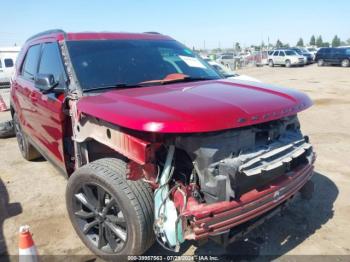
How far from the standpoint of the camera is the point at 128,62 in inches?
152

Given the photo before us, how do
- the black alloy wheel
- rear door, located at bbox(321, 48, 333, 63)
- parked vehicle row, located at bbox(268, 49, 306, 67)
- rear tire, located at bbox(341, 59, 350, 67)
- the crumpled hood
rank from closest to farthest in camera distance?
the crumpled hood
the black alloy wheel
rear tire, located at bbox(341, 59, 350, 67)
rear door, located at bbox(321, 48, 333, 63)
parked vehicle row, located at bbox(268, 49, 306, 67)

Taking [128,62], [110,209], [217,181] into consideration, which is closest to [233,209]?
[217,181]

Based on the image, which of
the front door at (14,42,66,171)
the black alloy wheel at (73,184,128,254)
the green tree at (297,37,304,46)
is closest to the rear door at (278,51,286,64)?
the front door at (14,42,66,171)

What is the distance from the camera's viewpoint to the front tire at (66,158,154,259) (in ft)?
8.80

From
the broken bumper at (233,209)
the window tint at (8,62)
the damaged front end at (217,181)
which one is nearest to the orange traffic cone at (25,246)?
the damaged front end at (217,181)

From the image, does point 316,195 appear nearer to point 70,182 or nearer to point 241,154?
point 241,154

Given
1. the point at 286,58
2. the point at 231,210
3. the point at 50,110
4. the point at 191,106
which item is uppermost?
the point at 286,58

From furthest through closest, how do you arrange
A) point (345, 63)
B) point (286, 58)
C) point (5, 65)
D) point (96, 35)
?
point (286, 58)
point (345, 63)
point (5, 65)
point (96, 35)

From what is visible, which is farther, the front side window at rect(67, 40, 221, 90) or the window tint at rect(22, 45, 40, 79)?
the window tint at rect(22, 45, 40, 79)

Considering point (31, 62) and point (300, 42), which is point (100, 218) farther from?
point (300, 42)

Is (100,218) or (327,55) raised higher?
(327,55)

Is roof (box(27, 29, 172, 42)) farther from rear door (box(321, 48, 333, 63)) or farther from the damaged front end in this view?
rear door (box(321, 48, 333, 63))

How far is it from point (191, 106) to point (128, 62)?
1500 millimetres

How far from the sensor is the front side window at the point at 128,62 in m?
3.57
